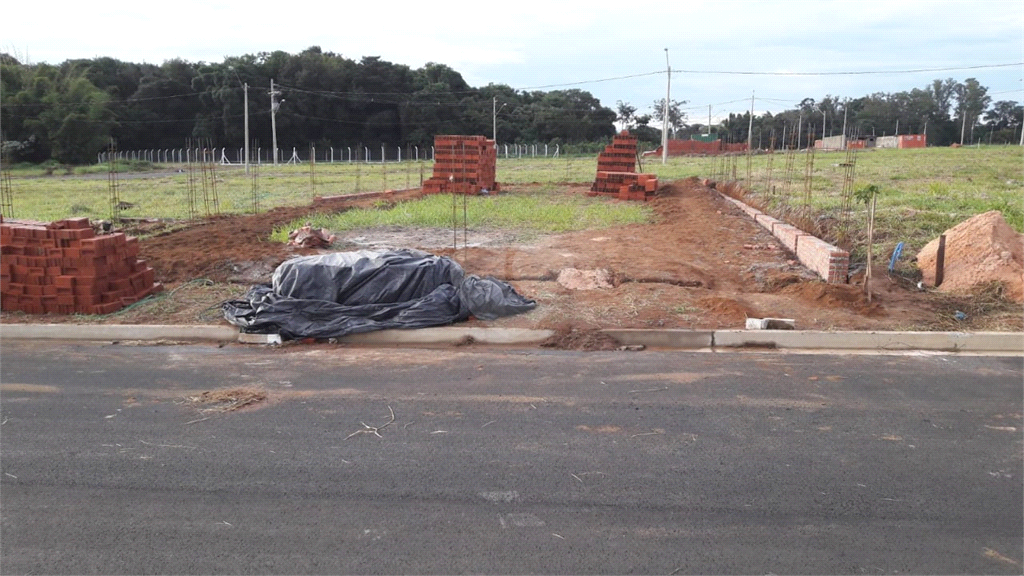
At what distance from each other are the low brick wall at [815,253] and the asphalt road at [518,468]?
2.69 metres

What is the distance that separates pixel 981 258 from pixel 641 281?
4.30 meters

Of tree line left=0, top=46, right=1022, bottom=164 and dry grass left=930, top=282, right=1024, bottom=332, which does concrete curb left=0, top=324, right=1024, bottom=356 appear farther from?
tree line left=0, top=46, right=1022, bottom=164

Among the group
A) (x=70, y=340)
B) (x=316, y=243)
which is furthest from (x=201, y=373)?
(x=316, y=243)

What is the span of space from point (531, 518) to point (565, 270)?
Result: 666 centimetres

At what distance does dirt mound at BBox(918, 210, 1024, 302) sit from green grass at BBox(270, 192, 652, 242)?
7.22 meters

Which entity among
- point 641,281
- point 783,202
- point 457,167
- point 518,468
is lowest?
point 518,468

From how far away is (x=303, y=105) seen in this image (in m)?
77.5

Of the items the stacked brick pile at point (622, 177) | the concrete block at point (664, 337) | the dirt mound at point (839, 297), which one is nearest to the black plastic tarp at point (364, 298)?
the concrete block at point (664, 337)

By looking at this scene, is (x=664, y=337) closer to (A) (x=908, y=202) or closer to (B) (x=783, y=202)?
(B) (x=783, y=202)

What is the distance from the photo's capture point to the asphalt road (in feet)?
11.9

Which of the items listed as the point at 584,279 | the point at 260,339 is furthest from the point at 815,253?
the point at 260,339

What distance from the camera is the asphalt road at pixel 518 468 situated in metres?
3.62

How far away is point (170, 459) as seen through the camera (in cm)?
472

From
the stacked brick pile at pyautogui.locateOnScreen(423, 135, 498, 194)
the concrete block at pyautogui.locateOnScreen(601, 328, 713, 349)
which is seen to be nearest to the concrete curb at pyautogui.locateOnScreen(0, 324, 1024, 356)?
the concrete block at pyautogui.locateOnScreen(601, 328, 713, 349)
